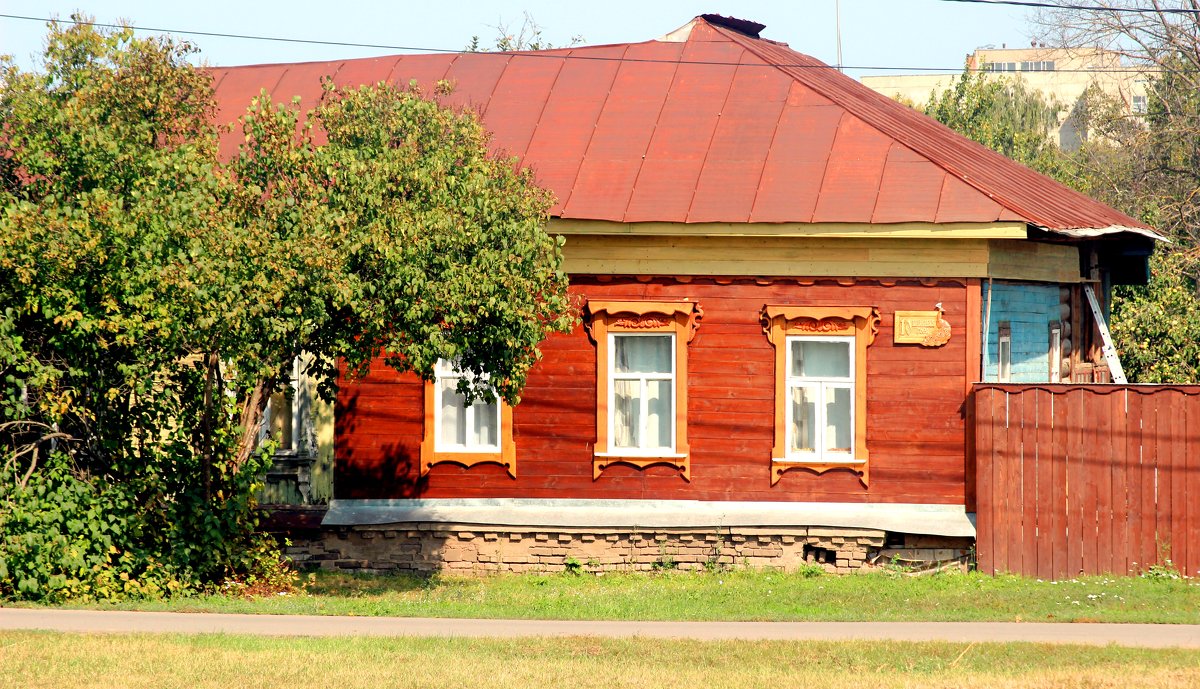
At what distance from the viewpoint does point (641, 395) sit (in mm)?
16312

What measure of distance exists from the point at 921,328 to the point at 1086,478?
8.21 ft

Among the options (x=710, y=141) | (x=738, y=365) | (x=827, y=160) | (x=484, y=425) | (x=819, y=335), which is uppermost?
(x=710, y=141)

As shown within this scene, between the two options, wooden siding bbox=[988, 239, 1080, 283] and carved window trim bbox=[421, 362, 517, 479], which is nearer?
wooden siding bbox=[988, 239, 1080, 283]

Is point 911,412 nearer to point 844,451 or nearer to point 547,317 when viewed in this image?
point 844,451

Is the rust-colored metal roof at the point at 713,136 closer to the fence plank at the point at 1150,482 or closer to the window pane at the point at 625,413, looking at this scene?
the window pane at the point at 625,413

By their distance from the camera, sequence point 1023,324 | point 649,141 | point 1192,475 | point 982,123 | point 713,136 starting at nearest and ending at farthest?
point 1192,475 < point 1023,324 < point 713,136 < point 649,141 < point 982,123

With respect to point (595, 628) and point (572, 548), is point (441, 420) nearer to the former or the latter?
point (572, 548)

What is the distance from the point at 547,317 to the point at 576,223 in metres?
1.33

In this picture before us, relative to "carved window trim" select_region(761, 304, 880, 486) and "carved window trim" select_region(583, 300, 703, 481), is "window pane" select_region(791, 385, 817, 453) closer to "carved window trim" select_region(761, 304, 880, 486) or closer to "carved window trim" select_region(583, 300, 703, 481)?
"carved window trim" select_region(761, 304, 880, 486)

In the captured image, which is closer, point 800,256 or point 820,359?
point 800,256

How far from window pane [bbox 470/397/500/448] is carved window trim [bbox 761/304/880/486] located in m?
3.52

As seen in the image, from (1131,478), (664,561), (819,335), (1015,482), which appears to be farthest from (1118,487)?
(664,561)

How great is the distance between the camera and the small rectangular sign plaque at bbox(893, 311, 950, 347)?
15461 millimetres

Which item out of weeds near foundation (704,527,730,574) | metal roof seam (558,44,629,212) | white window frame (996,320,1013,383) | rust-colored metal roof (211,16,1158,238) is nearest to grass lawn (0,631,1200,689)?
weeds near foundation (704,527,730,574)
